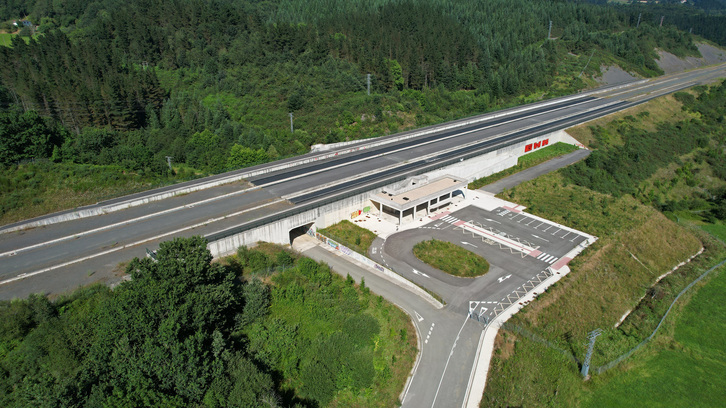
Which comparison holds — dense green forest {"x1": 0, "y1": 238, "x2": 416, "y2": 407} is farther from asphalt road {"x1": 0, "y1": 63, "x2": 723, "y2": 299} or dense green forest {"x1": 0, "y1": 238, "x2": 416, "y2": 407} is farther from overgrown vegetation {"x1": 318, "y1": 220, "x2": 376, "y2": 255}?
overgrown vegetation {"x1": 318, "y1": 220, "x2": 376, "y2": 255}

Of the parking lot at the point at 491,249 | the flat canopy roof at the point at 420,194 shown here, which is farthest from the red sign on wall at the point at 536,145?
the flat canopy roof at the point at 420,194

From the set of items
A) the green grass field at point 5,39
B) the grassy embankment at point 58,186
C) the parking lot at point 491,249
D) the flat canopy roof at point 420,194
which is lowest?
the parking lot at point 491,249

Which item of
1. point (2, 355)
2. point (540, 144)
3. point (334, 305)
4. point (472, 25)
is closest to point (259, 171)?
point (334, 305)

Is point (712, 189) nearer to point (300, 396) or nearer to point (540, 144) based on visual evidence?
point (540, 144)

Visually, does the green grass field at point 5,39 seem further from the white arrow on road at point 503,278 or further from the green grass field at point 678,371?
the green grass field at point 678,371

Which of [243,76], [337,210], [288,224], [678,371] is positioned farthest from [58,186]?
[678,371]

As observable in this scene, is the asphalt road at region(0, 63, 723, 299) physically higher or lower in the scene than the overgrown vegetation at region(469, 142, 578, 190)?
higher

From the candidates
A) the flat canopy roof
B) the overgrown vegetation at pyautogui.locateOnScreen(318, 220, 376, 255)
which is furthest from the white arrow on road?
the flat canopy roof
